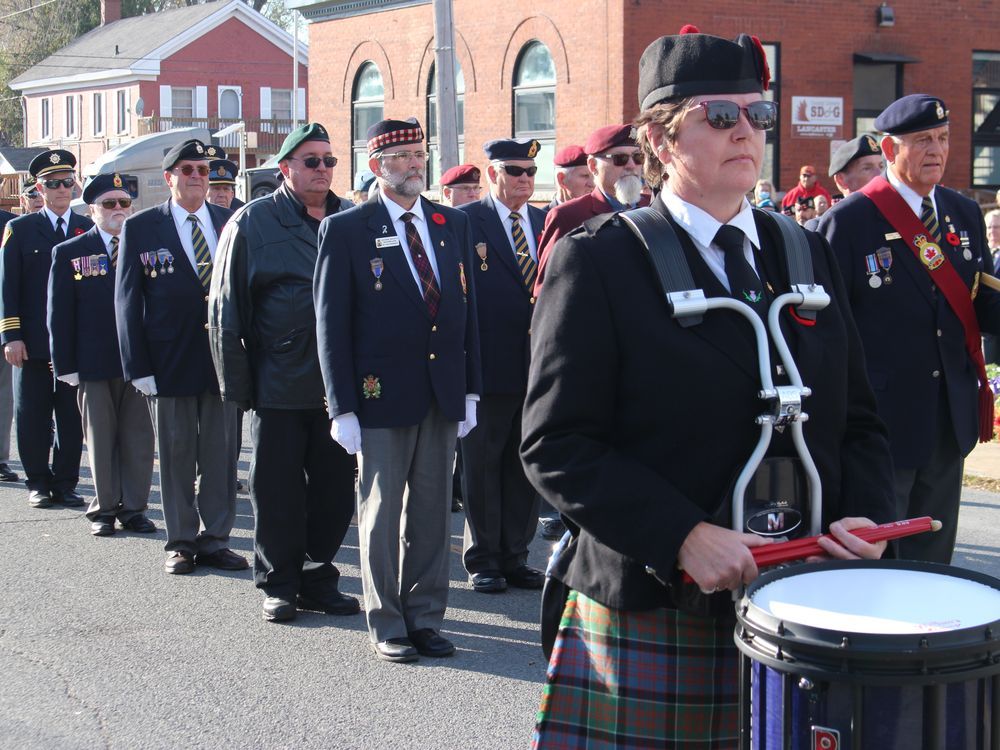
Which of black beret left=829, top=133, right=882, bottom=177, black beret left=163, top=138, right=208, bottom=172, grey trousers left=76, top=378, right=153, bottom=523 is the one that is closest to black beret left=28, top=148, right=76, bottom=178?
grey trousers left=76, top=378, right=153, bottom=523

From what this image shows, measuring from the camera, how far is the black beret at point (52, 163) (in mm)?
10188

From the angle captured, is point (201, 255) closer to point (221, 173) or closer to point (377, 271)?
point (377, 271)

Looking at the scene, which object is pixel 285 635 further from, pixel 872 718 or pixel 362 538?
pixel 872 718

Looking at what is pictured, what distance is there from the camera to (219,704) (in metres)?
5.27

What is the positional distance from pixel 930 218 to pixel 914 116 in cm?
41

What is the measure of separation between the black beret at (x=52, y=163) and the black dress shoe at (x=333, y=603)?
16.6ft

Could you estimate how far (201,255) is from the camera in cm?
784

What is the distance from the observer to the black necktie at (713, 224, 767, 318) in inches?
110

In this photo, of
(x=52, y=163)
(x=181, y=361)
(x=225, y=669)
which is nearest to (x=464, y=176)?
(x=52, y=163)

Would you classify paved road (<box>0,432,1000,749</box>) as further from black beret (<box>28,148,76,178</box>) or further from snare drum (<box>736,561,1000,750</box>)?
black beret (<box>28,148,76,178</box>)

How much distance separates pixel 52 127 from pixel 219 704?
61.5m

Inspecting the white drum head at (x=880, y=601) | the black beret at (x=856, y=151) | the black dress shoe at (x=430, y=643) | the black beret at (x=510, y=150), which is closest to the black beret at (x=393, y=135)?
the black beret at (x=510, y=150)

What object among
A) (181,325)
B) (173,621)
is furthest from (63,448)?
(173,621)

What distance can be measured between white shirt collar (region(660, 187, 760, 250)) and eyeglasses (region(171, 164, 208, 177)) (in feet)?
18.1
